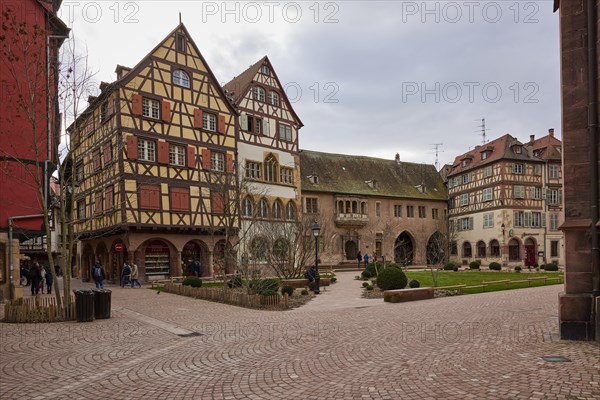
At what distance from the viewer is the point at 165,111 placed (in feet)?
107

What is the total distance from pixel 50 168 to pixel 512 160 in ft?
136

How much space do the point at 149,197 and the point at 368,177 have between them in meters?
28.6

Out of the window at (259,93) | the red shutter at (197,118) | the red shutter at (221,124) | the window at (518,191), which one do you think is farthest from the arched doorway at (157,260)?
the window at (518,191)

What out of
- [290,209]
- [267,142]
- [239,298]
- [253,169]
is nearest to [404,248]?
[290,209]

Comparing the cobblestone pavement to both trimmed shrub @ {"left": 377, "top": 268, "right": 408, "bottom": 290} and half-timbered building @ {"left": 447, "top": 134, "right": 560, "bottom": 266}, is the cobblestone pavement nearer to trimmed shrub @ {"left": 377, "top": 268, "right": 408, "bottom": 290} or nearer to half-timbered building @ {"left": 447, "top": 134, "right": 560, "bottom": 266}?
trimmed shrub @ {"left": 377, "top": 268, "right": 408, "bottom": 290}

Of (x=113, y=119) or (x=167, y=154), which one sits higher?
(x=113, y=119)

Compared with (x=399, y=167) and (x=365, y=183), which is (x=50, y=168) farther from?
(x=399, y=167)

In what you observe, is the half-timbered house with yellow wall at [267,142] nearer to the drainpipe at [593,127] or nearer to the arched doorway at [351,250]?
the arched doorway at [351,250]

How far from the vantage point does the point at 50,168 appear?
851 inches

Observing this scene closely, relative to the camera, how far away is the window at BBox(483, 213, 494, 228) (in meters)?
49.1

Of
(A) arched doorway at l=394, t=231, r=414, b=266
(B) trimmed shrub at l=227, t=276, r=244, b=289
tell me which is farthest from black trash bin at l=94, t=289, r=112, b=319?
(A) arched doorway at l=394, t=231, r=414, b=266

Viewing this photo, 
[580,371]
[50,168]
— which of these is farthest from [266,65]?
[580,371]

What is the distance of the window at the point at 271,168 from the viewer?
40531 mm

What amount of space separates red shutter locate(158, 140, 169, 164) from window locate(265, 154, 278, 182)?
987cm
